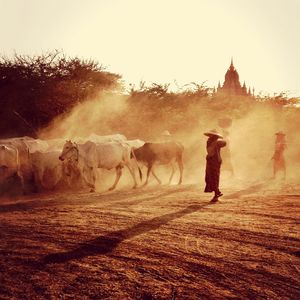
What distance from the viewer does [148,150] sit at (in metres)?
15.5

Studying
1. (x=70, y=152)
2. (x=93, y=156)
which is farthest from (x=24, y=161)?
(x=93, y=156)

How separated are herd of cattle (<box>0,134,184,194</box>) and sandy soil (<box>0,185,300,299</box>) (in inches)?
129

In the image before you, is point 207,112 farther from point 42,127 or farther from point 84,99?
point 42,127

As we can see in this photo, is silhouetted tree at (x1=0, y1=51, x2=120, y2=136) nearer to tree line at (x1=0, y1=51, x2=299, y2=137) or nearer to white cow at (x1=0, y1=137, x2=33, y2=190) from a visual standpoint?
tree line at (x1=0, y1=51, x2=299, y2=137)

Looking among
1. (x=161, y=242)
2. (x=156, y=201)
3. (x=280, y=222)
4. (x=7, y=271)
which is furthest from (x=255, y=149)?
(x=7, y=271)

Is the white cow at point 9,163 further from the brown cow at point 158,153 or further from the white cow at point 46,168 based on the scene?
the brown cow at point 158,153

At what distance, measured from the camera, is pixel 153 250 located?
646cm

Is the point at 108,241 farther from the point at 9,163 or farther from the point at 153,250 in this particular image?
the point at 9,163

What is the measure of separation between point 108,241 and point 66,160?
7.28 meters

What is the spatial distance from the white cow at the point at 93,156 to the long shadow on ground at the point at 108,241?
554 cm

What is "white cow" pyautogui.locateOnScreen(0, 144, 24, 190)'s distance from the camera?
1320 centimetres

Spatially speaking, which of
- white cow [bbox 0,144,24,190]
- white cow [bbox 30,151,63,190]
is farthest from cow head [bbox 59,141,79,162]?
white cow [bbox 0,144,24,190]

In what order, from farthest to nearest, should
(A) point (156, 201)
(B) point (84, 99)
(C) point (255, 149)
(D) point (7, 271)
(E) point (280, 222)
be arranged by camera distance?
(C) point (255, 149)
(B) point (84, 99)
(A) point (156, 201)
(E) point (280, 222)
(D) point (7, 271)

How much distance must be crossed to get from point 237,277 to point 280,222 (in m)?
3.06
